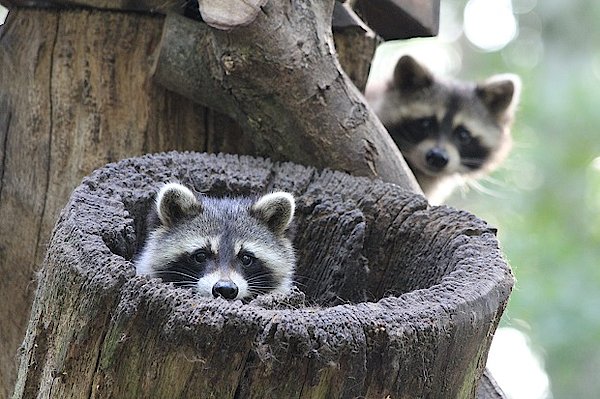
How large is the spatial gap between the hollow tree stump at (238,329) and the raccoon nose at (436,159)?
2.80 meters

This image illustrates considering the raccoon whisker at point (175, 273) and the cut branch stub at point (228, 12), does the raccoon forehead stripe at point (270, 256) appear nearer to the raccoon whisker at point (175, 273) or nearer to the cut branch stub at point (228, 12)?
the raccoon whisker at point (175, 273)

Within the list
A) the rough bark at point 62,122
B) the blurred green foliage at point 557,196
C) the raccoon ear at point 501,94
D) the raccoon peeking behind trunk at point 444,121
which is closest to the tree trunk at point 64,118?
the rough bark at point 62,122

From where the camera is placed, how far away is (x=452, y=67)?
1226cm

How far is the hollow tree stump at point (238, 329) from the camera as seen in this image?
2.29 metres

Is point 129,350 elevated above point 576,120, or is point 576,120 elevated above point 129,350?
point 576,120

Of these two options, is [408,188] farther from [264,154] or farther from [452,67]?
[452,67]

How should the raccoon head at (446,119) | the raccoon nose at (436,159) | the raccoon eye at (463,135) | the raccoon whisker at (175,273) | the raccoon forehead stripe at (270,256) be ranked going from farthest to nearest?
the raccoon eye at (463,135)
the raccoon head at (446,119)
the raccoon nose at (436,159)
the raccoon forehead stripe at (270,256)
the raccoon whisker at (175,273)

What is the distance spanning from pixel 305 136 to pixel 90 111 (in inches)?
36.5

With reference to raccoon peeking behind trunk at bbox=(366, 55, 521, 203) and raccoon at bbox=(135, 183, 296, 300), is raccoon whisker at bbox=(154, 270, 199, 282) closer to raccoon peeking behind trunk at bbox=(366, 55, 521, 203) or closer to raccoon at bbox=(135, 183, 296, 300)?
raccoon at bbox=(135, 183, 296, 300)

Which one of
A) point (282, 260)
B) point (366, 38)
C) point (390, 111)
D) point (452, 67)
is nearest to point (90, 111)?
point (282, 260)

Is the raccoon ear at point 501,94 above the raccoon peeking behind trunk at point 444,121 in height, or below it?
above

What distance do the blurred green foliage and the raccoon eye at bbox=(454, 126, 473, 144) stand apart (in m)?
0.75

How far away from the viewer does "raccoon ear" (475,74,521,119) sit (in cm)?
654

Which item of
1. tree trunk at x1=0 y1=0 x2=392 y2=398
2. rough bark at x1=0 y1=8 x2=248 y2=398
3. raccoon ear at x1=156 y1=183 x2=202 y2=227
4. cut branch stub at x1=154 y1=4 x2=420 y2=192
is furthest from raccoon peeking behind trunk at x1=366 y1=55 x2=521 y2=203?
raccoon ear at x1=156 y1=183 x2=202 y2=227
